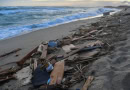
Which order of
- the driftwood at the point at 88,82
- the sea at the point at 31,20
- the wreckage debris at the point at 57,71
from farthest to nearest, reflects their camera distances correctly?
the sea at the point at 31,20 → the wreckage debris at the point at 57,71 → the driftwood at the point at 88,82

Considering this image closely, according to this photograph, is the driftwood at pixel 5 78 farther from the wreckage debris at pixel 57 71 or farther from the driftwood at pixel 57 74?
the driftwood at pixel 57 74

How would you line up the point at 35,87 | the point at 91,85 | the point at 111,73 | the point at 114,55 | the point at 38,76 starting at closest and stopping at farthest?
1. the point at 91,85
2. the point at 111,73
3. the point at 35,87
4. the point at 38,76
5. the point at 114,55

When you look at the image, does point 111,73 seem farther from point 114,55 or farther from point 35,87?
point 35,87

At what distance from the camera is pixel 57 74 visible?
379cm

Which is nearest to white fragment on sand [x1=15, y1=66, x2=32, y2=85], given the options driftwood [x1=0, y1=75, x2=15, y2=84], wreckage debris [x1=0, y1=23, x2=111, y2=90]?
wreckage debris [x1=0, y1=23, x2=111, y2=90]

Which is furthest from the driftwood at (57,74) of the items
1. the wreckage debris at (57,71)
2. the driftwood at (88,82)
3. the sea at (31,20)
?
the sea at (31,20)

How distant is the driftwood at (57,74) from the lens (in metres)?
3.50

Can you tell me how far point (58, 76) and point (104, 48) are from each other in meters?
2.23

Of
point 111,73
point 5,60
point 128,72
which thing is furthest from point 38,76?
A: point 5,60

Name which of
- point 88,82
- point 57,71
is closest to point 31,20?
point 57,71

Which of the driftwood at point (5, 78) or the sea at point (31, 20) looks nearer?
the driftwood at point (5, 78)

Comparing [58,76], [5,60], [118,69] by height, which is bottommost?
[5,60]

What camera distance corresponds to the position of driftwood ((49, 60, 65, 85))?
138 inches

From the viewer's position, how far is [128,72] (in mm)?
3119
